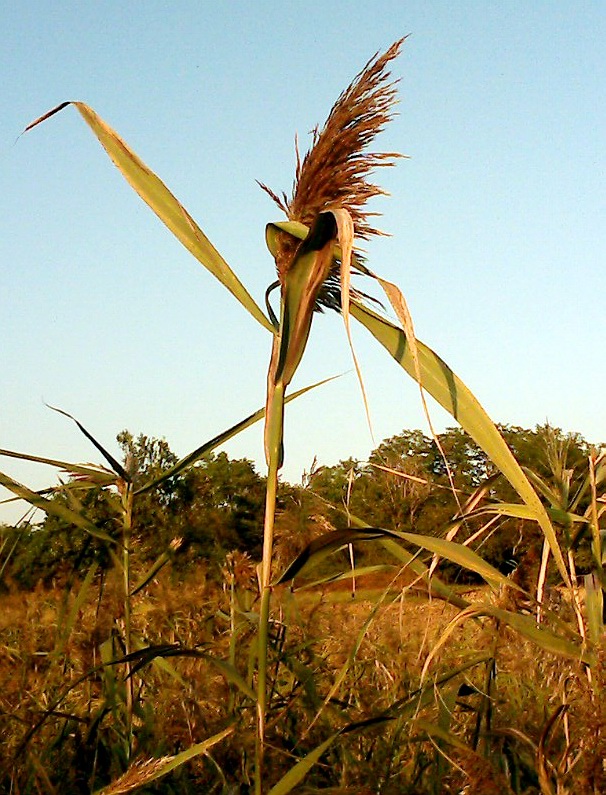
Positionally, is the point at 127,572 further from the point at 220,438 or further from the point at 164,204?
the point at 164,204

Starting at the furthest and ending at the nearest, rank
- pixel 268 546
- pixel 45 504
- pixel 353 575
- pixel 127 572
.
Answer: pixel 127 572, pixel 45 504, pixel 353 575, pixel 268 546

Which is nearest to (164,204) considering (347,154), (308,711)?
(347,154)

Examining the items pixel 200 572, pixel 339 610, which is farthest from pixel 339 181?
pixel 339 610

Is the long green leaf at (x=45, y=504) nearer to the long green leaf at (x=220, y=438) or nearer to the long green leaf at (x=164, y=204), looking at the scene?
the long green leaf at (x=220, y=438)

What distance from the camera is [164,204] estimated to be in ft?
4.47

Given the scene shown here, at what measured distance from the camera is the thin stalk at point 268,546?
1305mm

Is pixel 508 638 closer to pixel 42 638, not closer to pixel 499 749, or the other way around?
pixel 499 749

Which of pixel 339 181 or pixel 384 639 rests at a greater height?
pixel 339 181

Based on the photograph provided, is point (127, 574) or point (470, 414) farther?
point (127, 574)

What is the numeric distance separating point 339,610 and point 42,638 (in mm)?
1872

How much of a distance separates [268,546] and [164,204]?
21.8 inches

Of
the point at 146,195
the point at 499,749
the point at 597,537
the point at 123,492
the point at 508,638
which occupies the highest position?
the point at 146,195

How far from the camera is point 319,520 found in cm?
183

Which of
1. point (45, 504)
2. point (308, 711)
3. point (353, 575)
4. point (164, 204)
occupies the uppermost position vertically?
point (164, 204)
